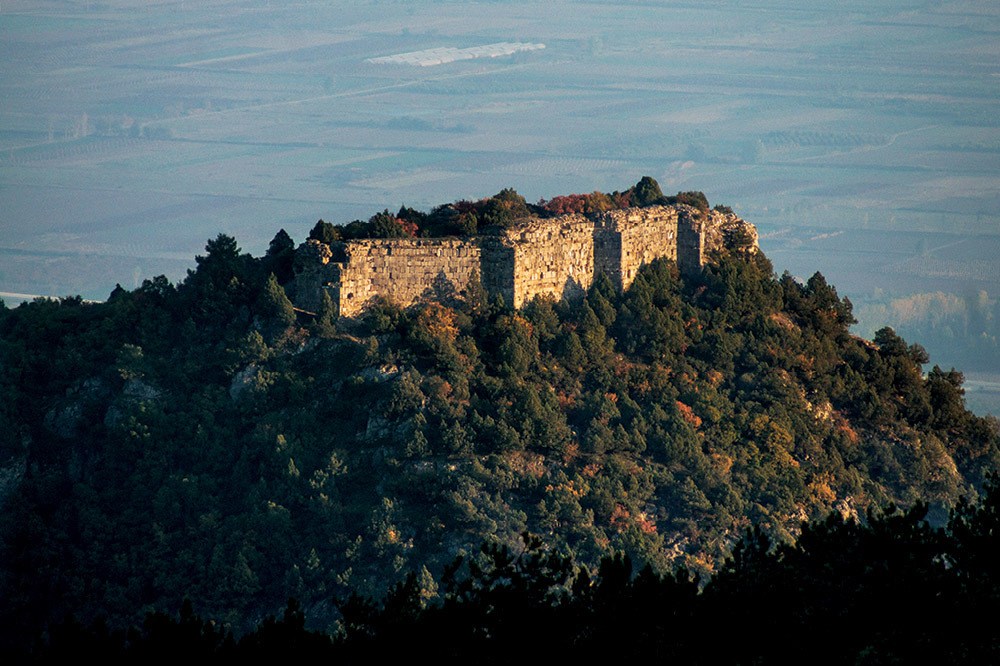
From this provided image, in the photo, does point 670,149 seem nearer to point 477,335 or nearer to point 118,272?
point 118,272

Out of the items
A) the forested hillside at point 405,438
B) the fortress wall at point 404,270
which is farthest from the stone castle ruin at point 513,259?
the forested hillside at point 405,438

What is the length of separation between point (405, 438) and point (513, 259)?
550cm

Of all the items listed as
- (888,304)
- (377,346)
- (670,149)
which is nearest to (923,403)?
(377,346)

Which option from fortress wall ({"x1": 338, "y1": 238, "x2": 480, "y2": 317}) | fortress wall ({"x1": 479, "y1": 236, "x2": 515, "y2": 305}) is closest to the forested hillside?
fortress wall ({"x1": 338, "y1": 238, "x2": 480, "y2": 317})

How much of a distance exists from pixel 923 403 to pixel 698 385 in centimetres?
627

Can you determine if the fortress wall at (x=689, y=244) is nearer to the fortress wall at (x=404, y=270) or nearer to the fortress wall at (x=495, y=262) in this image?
the fortress wall at (x=495, y=262)

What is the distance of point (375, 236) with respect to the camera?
2169 inches

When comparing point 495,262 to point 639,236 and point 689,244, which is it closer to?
point 639,236

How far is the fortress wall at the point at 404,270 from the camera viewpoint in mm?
54000

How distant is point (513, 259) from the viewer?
5509 centimetres

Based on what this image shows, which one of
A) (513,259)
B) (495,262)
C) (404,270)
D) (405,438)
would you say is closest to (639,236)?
(513,259)

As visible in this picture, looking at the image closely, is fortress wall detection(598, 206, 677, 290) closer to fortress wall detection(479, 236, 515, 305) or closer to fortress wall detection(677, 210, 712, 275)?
fortress wall detection(677, 210, 712, 275)

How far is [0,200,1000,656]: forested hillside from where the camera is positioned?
50.5 metres

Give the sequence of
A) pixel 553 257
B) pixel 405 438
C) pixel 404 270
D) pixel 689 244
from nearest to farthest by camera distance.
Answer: pixel 405 438
pixel 404 270
pixel 553 257
pixel 689 244
